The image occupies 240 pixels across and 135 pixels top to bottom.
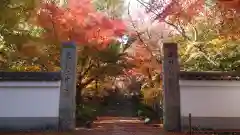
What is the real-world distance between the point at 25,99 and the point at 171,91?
4926mm

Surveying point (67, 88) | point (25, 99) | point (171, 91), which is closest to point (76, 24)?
point (67, 88)

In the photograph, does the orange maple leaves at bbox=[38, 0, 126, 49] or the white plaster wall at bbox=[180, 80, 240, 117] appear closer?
the white plaster wall at bbox=[180, 80, 240, 117]

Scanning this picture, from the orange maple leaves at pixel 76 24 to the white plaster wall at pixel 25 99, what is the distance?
4256mm

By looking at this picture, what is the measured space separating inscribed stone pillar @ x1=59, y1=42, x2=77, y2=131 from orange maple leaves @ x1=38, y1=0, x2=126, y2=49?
3441 millimetres

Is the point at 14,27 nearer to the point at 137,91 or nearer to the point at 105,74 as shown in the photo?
the point at 105,74

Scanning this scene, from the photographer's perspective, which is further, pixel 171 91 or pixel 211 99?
pixel 171 91

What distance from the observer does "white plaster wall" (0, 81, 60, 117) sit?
10.9 m

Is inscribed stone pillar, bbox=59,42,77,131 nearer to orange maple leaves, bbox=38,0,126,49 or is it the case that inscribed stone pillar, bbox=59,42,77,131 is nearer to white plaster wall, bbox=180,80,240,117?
orange maple leaves, bbox=38,0,126,49

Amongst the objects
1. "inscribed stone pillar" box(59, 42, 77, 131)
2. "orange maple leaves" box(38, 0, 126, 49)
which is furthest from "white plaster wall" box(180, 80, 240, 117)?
"orange maple leaves" box(38, 0, 126, 49)

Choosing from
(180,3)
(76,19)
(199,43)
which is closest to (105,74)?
(76,19)

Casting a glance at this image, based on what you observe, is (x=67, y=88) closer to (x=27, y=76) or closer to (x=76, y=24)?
(x=27, y=76)

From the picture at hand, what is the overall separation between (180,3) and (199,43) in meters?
2.89

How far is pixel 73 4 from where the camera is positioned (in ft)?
51.6

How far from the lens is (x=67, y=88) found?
11406 mm
